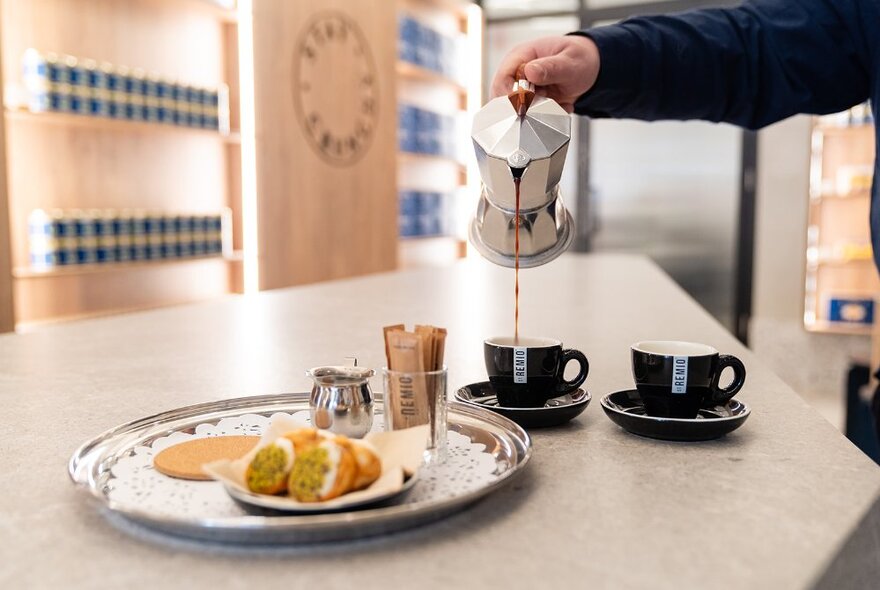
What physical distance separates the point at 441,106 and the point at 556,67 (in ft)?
18.4

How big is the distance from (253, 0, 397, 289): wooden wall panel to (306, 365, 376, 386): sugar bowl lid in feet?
11.8

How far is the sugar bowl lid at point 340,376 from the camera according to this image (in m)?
0.80

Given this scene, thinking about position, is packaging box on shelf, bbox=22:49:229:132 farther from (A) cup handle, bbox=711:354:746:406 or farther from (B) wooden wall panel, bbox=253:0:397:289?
(A) cup handle, bbox=711:354:746:406

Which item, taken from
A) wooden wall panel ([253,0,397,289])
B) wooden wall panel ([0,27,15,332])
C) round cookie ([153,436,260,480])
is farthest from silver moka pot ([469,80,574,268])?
wooden wall panel ([253,0,397,289])

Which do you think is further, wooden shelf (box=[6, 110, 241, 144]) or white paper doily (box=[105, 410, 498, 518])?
wooden shelf (box=[6, 110, 241, 144])

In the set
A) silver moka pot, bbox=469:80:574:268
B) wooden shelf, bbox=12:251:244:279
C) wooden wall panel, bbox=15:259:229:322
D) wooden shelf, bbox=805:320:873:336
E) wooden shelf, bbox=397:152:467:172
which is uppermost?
wooden shelf, bbox=397:152:467:172

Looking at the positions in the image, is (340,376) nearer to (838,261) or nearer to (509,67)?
(509,67)

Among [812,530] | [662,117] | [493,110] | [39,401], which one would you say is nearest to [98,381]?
[39,401]

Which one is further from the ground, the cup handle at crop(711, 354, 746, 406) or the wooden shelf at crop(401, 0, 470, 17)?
the wooden shelf at crop(401, 0, 470, 17)

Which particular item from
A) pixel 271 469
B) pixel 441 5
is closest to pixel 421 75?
pixel 441 5

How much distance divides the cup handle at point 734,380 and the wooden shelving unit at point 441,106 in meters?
5.13

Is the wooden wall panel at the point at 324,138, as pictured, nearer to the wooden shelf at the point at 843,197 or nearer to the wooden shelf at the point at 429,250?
the wooden shelf at the point at 429,250

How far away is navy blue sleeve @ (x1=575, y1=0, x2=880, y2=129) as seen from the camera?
1535 millimetres

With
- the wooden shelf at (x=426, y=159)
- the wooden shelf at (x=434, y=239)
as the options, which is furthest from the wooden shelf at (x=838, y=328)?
the wooden shelf at (x=426, y=159)
